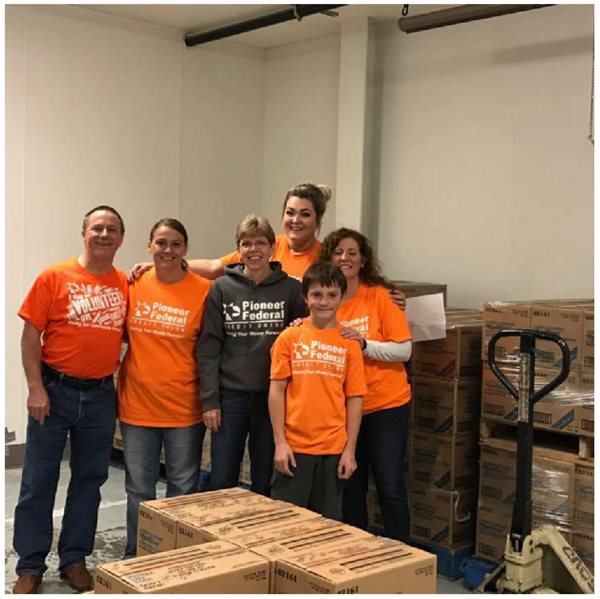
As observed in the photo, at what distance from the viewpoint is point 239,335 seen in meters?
3.53

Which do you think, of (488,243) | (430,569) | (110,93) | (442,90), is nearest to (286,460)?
(430,569)

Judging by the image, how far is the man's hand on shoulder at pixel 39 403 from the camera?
3.44 metres

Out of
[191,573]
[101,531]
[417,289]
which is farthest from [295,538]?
[417,289]

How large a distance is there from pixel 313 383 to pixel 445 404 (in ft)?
3.56

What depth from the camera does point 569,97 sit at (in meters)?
5.00

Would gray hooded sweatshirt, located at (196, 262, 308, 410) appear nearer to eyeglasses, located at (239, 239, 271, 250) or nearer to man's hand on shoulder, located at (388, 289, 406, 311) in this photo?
eyeglasses, located at (239, 239, 271, 250)

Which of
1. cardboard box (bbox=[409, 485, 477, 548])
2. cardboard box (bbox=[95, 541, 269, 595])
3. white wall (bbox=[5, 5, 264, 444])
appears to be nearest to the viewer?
cardboard box (bbox=[95, 541, 269, 595])

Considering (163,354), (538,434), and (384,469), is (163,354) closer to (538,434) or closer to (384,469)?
(384,469)

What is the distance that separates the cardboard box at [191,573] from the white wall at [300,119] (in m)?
4.50

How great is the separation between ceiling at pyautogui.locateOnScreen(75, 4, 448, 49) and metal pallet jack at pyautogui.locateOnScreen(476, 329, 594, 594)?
2.96 metres

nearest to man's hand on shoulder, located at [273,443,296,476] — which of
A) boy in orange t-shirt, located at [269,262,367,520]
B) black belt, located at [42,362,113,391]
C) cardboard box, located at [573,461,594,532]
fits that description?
boy in orange t-shirt, located at [269,262,367,520]

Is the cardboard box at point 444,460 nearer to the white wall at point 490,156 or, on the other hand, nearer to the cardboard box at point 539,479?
the cardboard box at point 539,479

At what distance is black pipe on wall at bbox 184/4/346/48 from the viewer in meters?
5.60

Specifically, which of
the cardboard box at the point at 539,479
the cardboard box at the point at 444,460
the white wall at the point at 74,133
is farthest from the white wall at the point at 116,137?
the cardboard box at the point at 539,479
